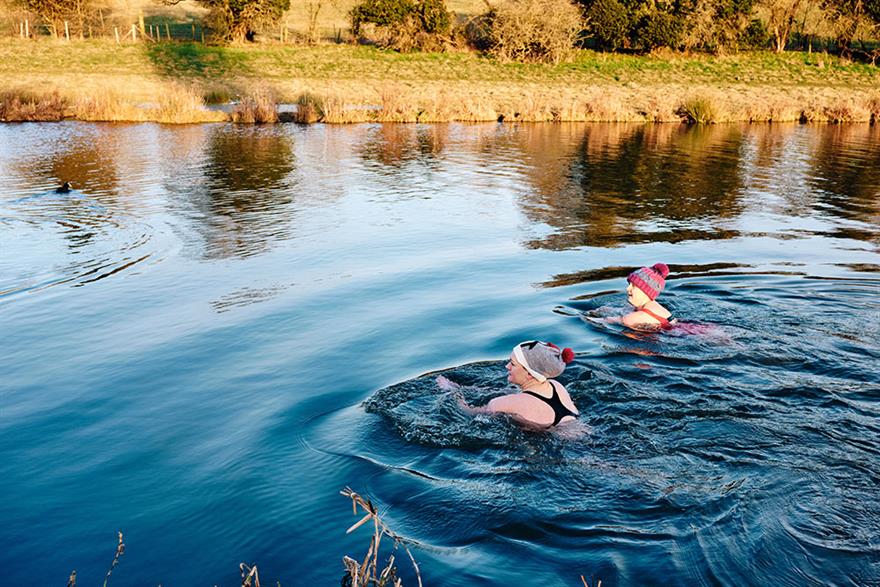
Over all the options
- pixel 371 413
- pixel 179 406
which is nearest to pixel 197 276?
pixel 179 406

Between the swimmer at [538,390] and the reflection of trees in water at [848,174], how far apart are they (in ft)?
39.6

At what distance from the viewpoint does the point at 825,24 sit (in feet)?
199

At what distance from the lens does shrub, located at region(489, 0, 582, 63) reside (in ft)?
171

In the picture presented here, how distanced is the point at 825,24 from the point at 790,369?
63292 mm

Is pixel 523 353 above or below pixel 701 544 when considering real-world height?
above

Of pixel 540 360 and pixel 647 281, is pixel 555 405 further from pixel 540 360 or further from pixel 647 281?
pixel 647 281

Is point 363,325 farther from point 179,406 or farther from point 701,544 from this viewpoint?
point 701,544

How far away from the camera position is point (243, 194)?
1748 cm

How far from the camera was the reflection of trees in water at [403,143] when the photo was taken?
24.0 metres

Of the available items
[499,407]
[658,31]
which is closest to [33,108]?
[499,407]

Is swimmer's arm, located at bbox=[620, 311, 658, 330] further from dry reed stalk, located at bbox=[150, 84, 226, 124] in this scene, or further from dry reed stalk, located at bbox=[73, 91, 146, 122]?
dry reed stalk, located at bbox=[73, 91, 146, 122]

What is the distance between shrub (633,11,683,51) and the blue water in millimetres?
41753

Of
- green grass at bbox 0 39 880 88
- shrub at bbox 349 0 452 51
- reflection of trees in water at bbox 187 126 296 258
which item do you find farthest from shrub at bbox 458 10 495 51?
reflection of trees in water at bbox 187 126 296 258

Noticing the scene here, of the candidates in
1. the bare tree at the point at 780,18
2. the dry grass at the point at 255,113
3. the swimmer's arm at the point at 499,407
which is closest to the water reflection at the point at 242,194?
the dry grass at the point at 255,113
